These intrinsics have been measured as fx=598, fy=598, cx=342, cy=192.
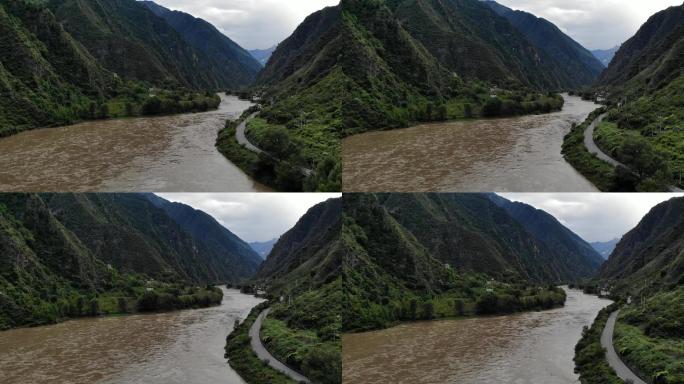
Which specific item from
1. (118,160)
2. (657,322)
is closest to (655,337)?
(657,322)

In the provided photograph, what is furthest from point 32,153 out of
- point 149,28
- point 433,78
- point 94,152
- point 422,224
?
point 149,28

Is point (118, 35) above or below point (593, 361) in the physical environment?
above

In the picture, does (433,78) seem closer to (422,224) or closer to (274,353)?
(274,353)

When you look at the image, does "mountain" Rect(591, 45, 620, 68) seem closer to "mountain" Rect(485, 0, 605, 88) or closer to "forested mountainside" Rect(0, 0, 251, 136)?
"mountain" Rect(485, 0, 605, 88)

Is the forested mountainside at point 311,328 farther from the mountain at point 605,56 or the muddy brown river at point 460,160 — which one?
the mountain at point 605,56

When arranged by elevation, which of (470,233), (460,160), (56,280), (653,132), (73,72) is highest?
(653,132)

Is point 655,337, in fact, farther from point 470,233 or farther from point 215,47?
point 215,47
